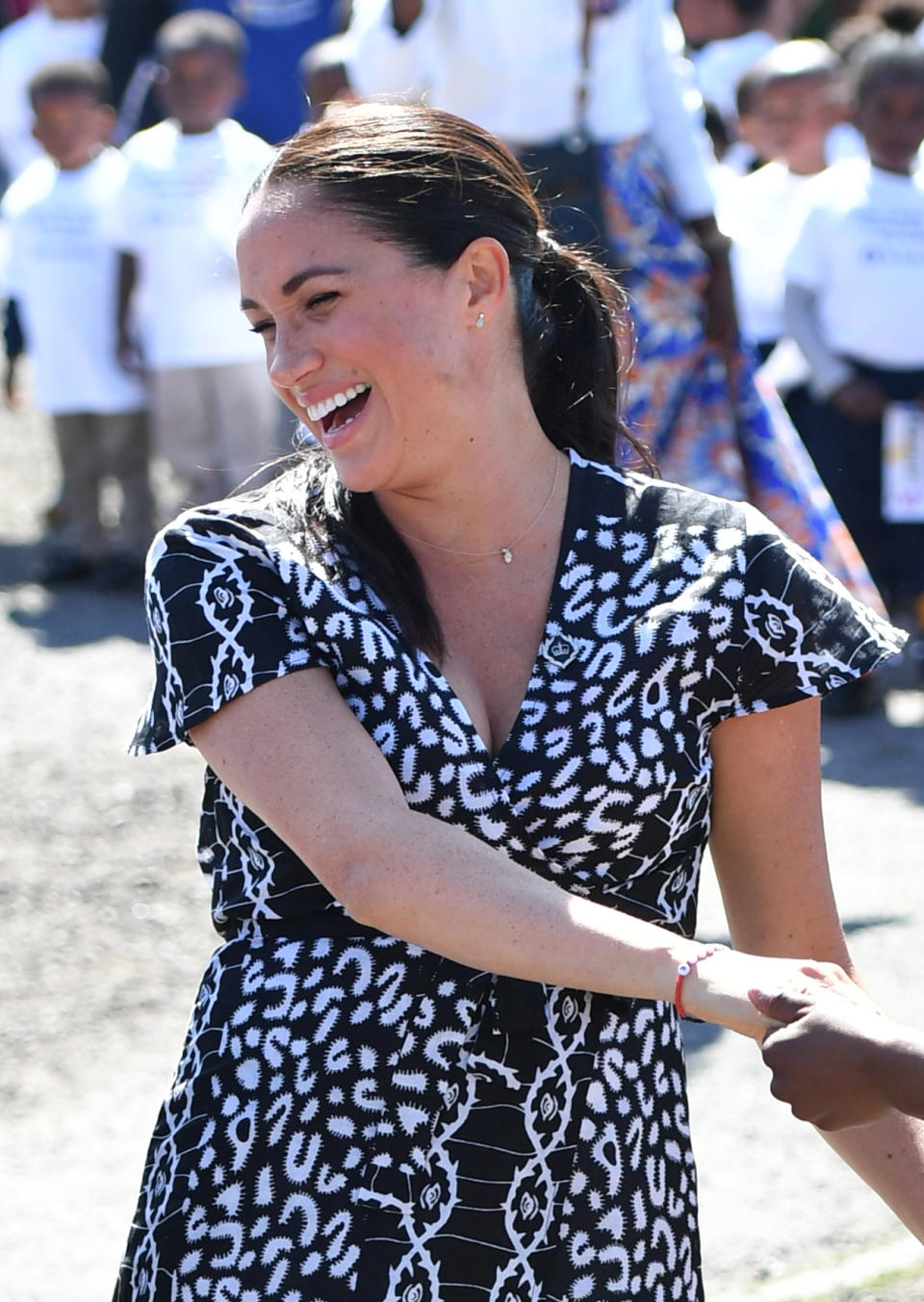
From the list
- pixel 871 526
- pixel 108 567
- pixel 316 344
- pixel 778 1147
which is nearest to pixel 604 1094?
pixel 316 344

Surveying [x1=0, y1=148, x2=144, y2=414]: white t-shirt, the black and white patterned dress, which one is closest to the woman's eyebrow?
the black and white patterned dress

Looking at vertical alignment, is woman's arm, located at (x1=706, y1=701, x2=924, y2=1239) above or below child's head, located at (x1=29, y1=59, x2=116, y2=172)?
below

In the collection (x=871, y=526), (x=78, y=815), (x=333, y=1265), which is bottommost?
(x=333, y=1265)

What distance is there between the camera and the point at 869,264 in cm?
669

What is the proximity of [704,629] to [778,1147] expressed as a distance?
2062 mm

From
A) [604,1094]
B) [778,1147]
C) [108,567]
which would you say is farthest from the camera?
[108,567]

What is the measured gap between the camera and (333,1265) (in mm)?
1807

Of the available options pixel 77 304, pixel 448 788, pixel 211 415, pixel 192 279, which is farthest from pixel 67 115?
pixel 448 788

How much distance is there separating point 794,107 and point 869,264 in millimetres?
1015

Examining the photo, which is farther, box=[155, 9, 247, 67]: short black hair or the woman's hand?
box=[155, 9, 247, 67]: short black hair

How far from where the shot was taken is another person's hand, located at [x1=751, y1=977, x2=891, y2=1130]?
154cm

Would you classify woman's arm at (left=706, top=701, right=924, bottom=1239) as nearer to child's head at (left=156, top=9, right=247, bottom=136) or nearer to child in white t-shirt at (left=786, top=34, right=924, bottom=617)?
child in white t-shirt at (left=786, top=34, right=924, bottom=617)

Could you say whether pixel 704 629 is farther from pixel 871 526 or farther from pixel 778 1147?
pixel 871 526

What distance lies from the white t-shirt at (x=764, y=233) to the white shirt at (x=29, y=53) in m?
3.93
